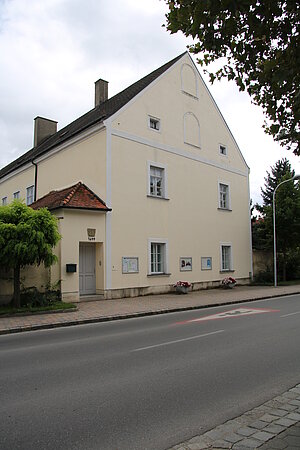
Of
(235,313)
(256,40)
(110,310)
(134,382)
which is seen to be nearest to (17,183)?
(110,310)

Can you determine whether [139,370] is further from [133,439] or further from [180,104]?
[180,104]

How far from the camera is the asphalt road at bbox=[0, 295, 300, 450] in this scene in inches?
151

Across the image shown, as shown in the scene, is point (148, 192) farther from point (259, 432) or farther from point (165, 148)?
point (259, 432)

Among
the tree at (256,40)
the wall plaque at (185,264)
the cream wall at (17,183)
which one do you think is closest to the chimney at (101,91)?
the cream wall at (17,183)

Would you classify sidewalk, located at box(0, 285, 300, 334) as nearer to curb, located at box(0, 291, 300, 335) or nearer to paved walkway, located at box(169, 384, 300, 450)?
curb, located at box(0, 291, 300, 335)

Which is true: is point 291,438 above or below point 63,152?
below

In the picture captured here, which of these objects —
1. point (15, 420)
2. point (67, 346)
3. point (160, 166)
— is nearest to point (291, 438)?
point (15, 420)

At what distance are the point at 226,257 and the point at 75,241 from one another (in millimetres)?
11814

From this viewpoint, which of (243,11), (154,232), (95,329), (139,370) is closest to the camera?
(243,11)

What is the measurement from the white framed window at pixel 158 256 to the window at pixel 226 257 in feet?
18.6

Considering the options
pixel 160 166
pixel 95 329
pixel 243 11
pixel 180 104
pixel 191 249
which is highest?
pixel 180 104

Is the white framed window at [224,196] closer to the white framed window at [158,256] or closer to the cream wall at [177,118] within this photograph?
the cream wall at [177,118]

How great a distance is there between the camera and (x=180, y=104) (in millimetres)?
22297

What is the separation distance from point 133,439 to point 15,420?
140cm
